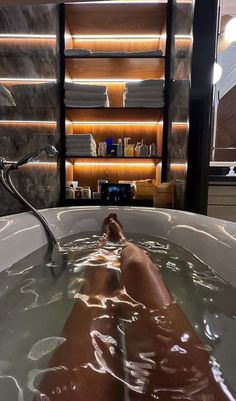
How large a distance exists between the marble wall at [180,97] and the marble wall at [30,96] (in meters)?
1.05

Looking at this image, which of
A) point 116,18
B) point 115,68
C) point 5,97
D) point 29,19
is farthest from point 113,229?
point 116,18

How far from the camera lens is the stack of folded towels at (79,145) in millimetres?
2811

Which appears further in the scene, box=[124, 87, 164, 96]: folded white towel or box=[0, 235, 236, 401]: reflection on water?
box=[124, 87, 164, 96]: folded white towel

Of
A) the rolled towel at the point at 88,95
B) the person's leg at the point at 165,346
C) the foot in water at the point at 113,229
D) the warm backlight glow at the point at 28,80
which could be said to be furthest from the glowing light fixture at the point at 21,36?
the person's leg at the point at 165,346

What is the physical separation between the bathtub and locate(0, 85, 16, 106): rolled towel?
2.23 ft

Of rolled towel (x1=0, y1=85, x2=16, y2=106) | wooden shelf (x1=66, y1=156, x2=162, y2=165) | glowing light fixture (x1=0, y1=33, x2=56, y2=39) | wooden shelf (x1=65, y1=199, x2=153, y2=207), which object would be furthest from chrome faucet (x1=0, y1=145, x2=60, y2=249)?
wooden shelf (x1=66, y1=156, x2=162, y2=165)

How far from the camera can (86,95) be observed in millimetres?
2756

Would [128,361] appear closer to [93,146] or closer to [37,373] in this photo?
[37,373]

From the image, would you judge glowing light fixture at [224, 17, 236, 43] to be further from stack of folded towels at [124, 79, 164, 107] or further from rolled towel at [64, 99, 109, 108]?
rolled towel at [64, 99, 109, 108]

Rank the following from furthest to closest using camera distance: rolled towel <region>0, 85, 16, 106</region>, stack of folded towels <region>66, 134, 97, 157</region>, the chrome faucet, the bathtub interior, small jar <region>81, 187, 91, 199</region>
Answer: small jar <region>81, 187, 91, 199</region> < stack of folded towels <region>66, 134, 97, 157</region> < rolled towel <region>0, 85, 16, 106</region> < the chrome faucet < the bathtub interior

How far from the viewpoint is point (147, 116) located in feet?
9.61

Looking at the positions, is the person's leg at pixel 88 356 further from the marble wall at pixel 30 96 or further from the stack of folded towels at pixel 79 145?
the stack of folded towels at pixel 79 145

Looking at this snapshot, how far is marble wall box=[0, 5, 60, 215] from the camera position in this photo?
1.84m

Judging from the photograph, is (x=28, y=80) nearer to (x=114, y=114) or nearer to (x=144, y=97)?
(x=114, y=114)
